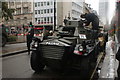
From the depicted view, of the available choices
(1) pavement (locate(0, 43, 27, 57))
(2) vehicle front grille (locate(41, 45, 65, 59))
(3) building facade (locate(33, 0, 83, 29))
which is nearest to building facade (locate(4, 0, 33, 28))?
(3) building facade (locate(33, 0, 83, 29))

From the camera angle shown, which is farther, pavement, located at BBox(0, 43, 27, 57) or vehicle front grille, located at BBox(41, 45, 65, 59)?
pavement, located at BBox(0, 43, 27, 57)

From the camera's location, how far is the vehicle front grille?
15.1ft

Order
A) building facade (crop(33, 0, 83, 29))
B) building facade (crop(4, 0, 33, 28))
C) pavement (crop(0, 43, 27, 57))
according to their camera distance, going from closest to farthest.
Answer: pavement (crop(0, 43, 27, 57)) < building facade (crop(33, 0, 83, 29)) < building facade (crop(4, 0, 33, 28))

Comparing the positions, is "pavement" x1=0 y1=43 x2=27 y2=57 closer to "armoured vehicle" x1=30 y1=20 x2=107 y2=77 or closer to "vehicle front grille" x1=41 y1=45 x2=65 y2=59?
"armoured vehicle" x1=30 y1=20 x2=107 y2=77

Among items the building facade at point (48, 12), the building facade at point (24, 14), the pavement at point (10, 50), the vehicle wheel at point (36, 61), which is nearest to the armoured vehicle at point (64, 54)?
the vehicle wheel at point (36, 61)

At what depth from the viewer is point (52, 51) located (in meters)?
4.73

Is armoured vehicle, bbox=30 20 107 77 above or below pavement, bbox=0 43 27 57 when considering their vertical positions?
above

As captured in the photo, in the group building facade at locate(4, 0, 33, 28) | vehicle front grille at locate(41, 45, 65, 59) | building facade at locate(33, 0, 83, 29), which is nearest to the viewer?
vehicle front grille at locate(41, 45, 65, 59)

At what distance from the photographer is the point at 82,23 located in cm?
634

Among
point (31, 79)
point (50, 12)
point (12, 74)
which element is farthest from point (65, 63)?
point (50, 12)

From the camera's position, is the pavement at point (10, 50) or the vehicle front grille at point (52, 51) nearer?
the vehicle front grille at point (52, 51)

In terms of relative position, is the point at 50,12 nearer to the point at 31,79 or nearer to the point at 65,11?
the point at 65,11

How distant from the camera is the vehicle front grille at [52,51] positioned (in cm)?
462

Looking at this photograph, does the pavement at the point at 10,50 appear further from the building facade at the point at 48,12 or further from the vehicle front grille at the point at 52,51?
the building facade at the point at 48,12
